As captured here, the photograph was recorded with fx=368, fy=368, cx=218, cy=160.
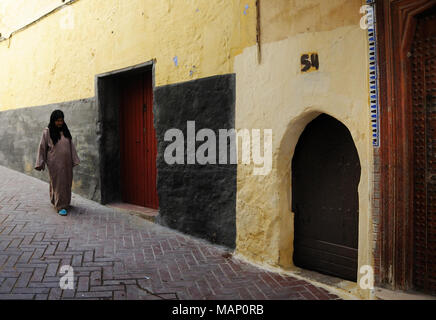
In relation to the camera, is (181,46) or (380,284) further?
(181,46)

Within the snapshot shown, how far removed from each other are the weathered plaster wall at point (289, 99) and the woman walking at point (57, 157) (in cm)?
324

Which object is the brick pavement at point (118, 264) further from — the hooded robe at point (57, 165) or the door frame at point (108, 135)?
the door frame at point (108, 135)

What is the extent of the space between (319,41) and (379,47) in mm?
695

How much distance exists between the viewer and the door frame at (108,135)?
23.2 feet

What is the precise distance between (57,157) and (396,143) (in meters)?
5.22

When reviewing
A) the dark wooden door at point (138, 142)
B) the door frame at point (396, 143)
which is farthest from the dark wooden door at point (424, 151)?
the dark wooden door at point (138, 142)

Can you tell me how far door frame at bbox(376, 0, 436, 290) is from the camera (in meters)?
2.98

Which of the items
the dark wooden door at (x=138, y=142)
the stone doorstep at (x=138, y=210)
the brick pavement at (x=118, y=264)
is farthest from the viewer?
the dark wooden door at (x=138, y=142)

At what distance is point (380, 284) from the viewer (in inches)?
A: 123

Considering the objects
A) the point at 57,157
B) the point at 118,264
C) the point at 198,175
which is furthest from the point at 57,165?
the point at 118,264

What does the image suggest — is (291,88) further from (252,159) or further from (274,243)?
(274,243)

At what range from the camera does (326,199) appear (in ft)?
13.0

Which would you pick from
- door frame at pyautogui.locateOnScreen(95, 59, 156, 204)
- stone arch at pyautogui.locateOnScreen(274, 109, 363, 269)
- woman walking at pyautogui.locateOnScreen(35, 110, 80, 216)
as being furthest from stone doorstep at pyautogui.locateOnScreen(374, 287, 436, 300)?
door frame at pyautogui.locateOnScreen(95, 59, 156, 204)

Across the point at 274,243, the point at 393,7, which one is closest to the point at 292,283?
the point at 274,243
